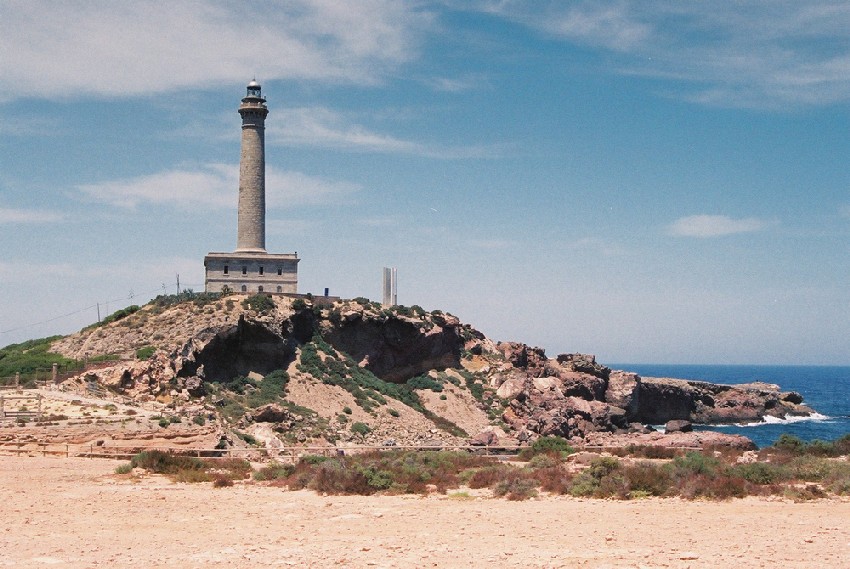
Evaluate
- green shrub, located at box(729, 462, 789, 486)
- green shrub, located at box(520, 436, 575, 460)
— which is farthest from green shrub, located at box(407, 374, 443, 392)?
green shrub, located at box(729, 462, 789, 486)

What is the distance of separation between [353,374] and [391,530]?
4518cm

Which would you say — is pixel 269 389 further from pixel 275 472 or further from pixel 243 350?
pixel 275 472

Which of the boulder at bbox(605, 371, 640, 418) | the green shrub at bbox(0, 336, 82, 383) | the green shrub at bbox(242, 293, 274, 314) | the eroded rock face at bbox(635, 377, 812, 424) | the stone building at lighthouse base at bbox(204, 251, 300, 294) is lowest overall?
the eroded rock face at bbox(635, 377, 812, 424)

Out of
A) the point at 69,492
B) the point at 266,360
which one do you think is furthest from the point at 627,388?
the point at 69,492

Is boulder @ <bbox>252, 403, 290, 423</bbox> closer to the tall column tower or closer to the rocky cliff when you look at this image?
the rocky cliff

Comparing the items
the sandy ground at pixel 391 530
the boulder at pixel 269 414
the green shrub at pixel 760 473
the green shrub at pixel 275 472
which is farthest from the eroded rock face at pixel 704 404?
the sandy ground at pixel 391 530

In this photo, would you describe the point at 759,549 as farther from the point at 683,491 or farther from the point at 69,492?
the point at 69,492

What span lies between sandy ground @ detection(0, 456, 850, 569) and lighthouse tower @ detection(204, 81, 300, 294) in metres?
42.8

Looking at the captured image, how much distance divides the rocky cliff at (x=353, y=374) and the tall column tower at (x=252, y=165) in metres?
6.38

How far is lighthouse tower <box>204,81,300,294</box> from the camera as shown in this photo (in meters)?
62.4

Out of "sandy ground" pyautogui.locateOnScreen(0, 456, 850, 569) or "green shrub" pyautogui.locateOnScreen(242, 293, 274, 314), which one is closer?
"sandy ground" pyautogui.locateOnScreen(0, 456, 850, 569)

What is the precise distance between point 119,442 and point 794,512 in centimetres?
2008

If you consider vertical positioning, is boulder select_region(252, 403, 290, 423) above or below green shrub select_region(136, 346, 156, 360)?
below

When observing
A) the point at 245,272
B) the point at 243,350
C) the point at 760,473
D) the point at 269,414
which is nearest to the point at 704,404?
the point at 245,272
